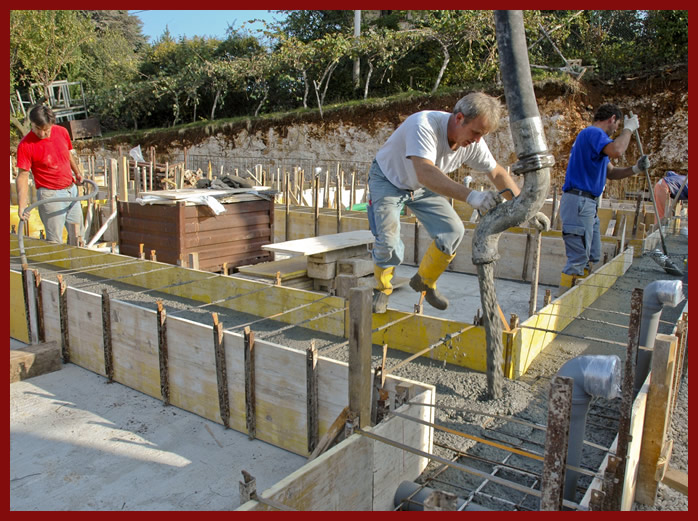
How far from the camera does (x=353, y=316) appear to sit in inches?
119

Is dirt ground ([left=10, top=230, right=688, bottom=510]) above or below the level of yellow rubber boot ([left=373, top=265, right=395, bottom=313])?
→ below

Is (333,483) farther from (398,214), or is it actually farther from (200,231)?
(200,231)

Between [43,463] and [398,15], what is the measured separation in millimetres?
27267

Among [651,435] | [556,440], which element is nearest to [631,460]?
[651,435]

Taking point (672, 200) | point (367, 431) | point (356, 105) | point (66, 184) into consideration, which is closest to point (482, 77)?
point (356, 105)

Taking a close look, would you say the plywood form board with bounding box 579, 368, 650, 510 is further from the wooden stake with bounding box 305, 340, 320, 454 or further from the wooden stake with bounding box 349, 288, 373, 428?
the wooden stake with bounding box 305, 340, 320, 454

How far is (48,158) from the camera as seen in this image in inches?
267

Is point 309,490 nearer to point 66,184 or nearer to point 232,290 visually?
point 232,290

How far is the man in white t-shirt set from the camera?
326 centimetres

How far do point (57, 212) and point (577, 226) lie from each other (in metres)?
6.54

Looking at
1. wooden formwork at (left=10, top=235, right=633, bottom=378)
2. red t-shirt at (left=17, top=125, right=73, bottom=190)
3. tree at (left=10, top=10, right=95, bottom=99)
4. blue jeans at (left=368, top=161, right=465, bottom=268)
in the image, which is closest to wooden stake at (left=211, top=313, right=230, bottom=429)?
wooden formwork at (left=10, top=235, right=633, bottom=378)

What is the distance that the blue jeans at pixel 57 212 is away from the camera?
7074 mm

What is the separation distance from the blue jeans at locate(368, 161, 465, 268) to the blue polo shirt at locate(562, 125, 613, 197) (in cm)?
241

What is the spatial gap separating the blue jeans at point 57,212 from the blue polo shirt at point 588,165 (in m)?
6.14
